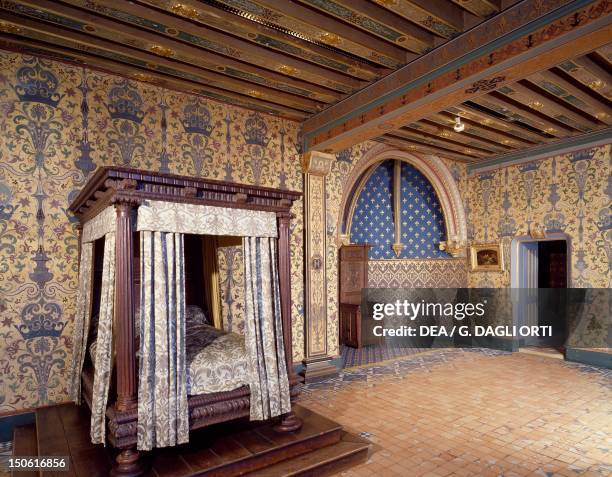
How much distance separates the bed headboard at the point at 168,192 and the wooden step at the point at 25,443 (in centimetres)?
214

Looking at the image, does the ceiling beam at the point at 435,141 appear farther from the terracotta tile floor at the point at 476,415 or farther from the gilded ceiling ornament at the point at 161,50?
the terracotta tile floor at the point at 476,415

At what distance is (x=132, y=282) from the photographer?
10.2 feet

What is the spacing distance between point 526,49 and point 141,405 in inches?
169

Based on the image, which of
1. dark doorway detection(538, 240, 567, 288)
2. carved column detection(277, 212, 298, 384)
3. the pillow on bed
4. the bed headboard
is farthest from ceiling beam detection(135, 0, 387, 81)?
dark doorway detection(538, 240, 567, 288)

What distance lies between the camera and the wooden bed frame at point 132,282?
301cm

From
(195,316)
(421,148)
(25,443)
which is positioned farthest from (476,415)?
(421,148)

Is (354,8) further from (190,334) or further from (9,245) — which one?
(9,245)

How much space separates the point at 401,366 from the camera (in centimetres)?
680

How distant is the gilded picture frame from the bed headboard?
596 cm

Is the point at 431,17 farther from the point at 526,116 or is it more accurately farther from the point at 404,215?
the point at 404,215

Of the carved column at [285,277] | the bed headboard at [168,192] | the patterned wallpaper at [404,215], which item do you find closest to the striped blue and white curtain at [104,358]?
the bed headboard at [168,192]

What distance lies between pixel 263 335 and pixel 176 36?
300 centimetres

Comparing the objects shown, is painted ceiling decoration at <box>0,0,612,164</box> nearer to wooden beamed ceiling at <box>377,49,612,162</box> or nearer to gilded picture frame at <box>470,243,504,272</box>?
wooden beamed ceiling at <box>377,49,612,162</box>

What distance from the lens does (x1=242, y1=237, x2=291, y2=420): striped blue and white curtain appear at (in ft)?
11.9
